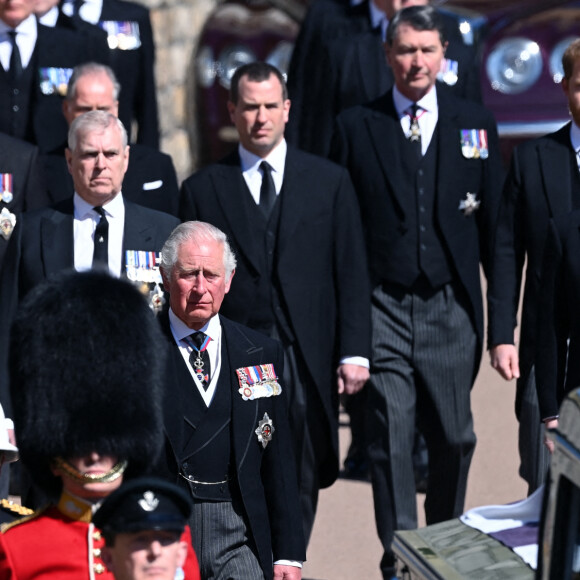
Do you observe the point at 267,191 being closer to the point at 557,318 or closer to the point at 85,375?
the point at 557,318

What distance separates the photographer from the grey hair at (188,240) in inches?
241

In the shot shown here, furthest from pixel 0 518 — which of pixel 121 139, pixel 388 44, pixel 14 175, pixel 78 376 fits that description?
pixel 388 44

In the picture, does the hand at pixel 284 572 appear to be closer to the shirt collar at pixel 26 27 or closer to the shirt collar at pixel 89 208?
the shirt collar at pixel 89 208

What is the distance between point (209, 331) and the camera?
238 inches

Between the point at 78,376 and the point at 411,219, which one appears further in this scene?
the point at 411,219

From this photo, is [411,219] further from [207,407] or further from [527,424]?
[207,407]

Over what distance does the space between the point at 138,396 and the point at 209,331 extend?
50.3 inches

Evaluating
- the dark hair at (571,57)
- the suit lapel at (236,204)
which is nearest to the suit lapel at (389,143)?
the suit lapel at (236,204)

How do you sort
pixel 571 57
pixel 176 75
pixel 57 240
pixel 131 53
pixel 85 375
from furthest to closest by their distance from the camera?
1. pixel 176 75
2. pixel 131 53
3. pixel 571 57
4. pixel 57 240
5. pixel 85 375

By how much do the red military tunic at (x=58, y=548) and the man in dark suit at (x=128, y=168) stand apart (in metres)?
3.11

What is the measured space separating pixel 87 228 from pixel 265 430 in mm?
1260

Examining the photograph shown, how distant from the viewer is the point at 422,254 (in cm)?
738

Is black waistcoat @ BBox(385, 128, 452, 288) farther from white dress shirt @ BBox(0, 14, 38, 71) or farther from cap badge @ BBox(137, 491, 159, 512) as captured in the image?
cap badge @ BBox(137, 491, 159, 512)

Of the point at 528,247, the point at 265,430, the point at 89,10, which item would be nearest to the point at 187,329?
the point at 265,430
